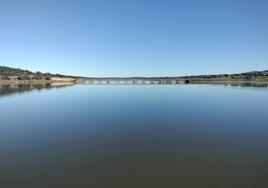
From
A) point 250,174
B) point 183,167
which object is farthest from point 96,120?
point 250,174

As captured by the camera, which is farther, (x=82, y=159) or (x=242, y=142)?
(x=242, y=142)

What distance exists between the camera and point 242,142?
1370 cm

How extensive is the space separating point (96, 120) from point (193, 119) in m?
6.70

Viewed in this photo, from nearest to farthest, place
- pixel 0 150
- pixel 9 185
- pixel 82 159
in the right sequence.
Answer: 1. pixel 9 185
2. pixel 82 159
3. pixel 0 150

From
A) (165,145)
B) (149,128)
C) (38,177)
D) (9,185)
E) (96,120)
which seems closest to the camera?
(9,185)

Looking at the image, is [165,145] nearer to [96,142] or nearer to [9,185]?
[96,142]

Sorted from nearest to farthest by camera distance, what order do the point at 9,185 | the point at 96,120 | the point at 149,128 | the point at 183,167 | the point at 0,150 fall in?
the point at 9,185, the point at 183,167, the point at 0,150, the point at 149,128, the point at 96,120

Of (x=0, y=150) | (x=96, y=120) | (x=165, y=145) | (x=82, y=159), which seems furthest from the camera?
(x=96, y=120)

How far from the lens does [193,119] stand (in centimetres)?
2103

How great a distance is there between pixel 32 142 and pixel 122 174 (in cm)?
610

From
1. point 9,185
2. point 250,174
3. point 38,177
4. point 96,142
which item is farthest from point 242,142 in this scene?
point 9,185

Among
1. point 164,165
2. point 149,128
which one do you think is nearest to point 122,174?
point 164,165

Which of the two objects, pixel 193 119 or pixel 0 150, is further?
pixel 193 119

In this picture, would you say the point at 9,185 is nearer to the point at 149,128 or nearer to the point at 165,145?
the point at 165,145
